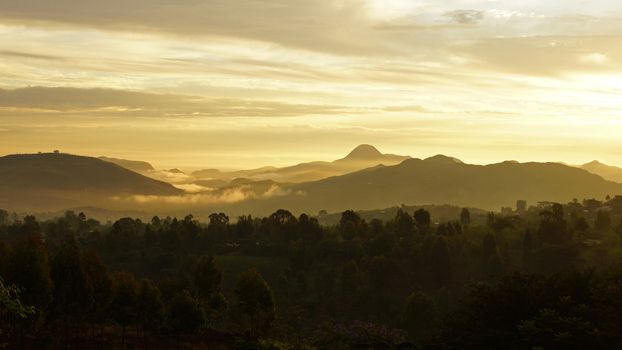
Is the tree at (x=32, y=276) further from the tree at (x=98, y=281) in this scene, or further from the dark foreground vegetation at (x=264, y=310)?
the tree at (x=98, y=281)

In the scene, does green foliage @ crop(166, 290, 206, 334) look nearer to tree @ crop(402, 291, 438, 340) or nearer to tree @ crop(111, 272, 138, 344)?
tree @ crop(111, 272, 138, 344)

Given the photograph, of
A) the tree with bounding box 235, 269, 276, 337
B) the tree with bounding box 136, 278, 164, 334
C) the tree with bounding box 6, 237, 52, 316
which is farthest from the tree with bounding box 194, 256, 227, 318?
the tree with bounding box 6, 237, 52, 316

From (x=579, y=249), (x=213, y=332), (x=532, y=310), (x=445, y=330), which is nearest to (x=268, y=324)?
(x=213, y=332)

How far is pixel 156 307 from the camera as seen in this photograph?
95.9m

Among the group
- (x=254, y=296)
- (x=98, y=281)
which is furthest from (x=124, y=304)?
(x=254, y=296)

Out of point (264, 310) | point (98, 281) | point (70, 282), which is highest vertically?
point (70, 282)

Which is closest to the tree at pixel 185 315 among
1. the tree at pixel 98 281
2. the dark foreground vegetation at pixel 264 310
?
the dark foreground vegetation at pixel 264 310

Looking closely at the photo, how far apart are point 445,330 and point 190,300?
102 ft

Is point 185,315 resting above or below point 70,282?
below

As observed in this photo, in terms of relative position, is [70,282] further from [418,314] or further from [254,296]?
[418,314]

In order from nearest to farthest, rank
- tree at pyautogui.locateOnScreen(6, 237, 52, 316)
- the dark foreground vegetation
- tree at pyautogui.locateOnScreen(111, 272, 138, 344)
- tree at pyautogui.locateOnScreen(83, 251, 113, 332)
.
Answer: the dark foreground vegetation
tree at pyautogui.locateOnScreen(6, 237, 52, 316)
tree at pyautogui.locateOnScreen(83, 251, 113, 332)
tree at pyautogui.locateOnScreen(111, 272, 138, 344)

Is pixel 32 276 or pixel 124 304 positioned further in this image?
pixel 124 304

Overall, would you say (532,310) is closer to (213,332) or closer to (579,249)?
(213,332)

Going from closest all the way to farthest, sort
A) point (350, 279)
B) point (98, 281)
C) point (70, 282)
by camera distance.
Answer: point (70, 282)
point (98, 281)
point (350, 279)
